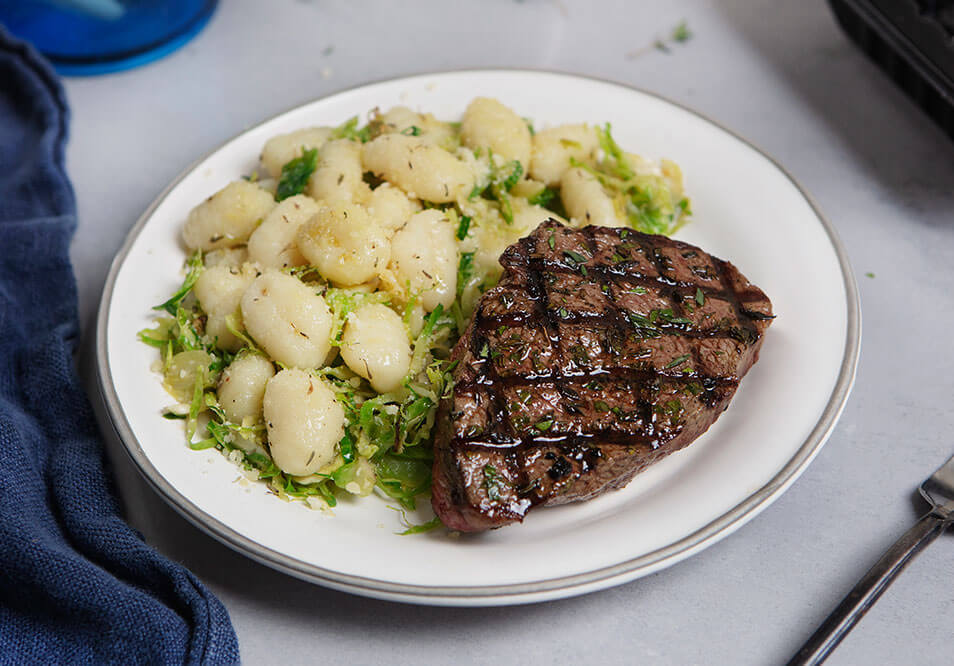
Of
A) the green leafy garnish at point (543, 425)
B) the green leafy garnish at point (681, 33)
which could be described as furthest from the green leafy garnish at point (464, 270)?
the green leafy garnish at point (681, 33)

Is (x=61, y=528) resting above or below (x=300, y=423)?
below

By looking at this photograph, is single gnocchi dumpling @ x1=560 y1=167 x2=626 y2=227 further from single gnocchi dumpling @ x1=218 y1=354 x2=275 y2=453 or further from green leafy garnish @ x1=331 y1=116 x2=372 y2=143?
single gnocchi dumpling @ x1=218 y1=354 x2=275 y2=453

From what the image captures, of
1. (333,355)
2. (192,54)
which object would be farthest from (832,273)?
(192,54)

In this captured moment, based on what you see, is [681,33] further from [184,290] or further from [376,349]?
[184,290]

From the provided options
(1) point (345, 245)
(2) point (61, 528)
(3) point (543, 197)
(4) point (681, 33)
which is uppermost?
(4) point (681, 33)

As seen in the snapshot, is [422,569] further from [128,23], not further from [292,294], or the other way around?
[128,23]

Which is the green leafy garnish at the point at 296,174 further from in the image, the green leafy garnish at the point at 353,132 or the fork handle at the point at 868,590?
the fork handle at the point at 868,590

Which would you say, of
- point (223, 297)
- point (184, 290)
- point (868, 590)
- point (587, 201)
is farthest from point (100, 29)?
point (868, 590)

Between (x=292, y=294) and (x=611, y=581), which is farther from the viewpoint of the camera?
(x=292, y=294)
